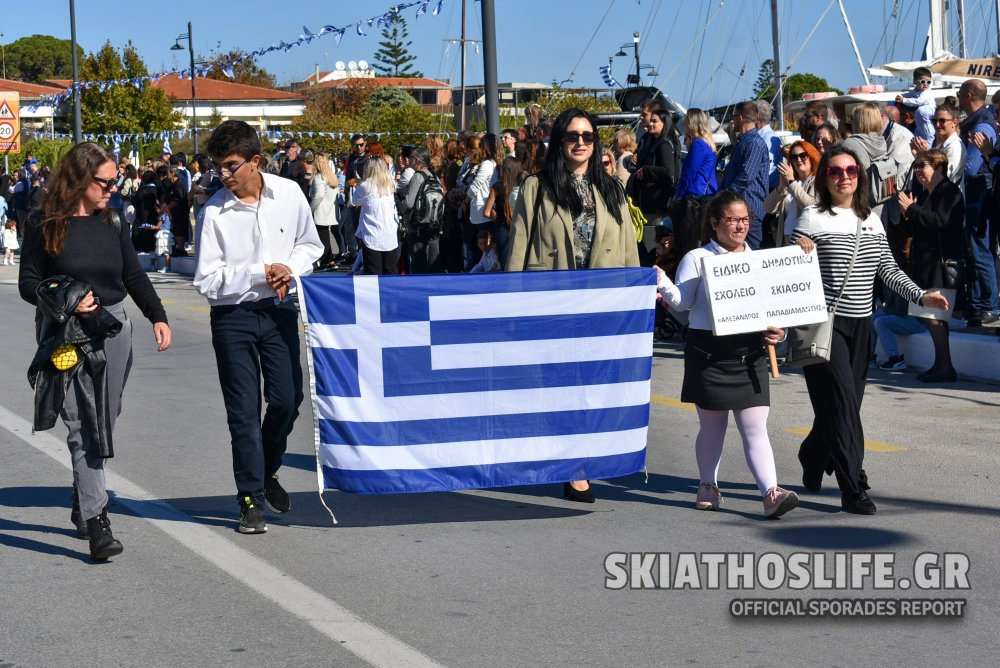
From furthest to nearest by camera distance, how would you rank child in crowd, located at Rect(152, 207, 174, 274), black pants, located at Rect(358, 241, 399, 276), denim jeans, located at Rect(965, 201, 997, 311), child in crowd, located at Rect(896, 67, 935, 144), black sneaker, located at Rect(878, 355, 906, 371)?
child in crowd, located at Rect(152, 207, 174, 274) → black pants, located at Rect(358, 241, 399, 276) → child in crowd, located at Rect(896, 67, 935, 144) → denim jeans, located at Rect(965, 201, 997, 311) → black sneaker, located at Rect(878, 355, 906, 371)

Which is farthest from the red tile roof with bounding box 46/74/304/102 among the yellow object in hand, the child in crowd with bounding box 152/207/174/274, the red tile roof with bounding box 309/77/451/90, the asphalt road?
the yellow object in hand

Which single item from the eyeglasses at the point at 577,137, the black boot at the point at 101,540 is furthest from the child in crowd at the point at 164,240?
the black boot at the point at 101,540

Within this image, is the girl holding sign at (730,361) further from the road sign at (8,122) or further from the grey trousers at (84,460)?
the road sign at (8,122)

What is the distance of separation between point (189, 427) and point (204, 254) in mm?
3287

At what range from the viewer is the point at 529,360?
22.1 ft

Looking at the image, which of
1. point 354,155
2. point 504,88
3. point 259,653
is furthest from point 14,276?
point 504,88

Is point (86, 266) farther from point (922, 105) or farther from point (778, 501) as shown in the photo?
point (922, 105)

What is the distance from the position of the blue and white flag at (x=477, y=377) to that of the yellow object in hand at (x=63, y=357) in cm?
106

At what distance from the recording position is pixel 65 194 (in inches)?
246

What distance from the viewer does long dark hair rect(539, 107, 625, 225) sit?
7.18 meters

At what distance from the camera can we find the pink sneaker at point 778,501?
669 cm

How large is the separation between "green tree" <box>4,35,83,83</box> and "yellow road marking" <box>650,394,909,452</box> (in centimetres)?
15547

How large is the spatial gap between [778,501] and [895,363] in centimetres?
531

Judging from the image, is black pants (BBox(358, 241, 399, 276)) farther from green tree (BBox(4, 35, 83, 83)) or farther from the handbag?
green tree (BBox(4, 35, 83, 83))
